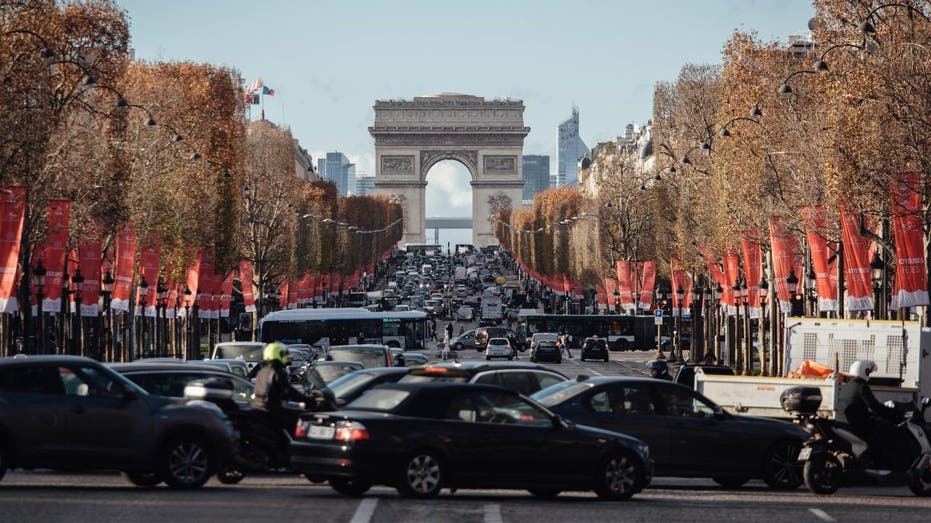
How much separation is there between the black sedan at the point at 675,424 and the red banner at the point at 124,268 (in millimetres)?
34366

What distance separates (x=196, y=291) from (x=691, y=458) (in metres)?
50.6

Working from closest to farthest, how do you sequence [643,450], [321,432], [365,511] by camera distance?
[365,511] → [321,432] → [643,450]

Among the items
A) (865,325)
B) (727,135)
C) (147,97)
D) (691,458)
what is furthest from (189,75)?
(691,458)

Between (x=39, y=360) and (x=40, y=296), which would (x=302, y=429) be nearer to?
(x=39, y=360)

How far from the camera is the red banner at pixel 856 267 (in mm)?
47000

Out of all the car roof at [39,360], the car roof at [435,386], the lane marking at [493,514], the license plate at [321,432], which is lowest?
the lane marking at [493,514]

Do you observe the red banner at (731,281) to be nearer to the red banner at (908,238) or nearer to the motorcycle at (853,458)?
the red banner at (908,238)

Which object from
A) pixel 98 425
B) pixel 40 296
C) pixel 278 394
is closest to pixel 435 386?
pixel 278 394

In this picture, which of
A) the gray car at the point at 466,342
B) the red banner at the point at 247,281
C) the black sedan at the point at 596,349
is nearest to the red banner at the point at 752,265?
the black sedan at the point at 596,349

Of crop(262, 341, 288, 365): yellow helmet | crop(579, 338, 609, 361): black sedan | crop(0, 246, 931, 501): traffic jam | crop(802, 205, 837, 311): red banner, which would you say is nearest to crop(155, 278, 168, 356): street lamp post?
crop(579, 338, 609, 361): black sedan

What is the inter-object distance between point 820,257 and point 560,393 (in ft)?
96.5

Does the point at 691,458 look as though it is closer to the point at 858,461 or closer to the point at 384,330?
the point at 858,461

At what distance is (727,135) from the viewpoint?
213ft

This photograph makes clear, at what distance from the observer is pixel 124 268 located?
58.2 metres
